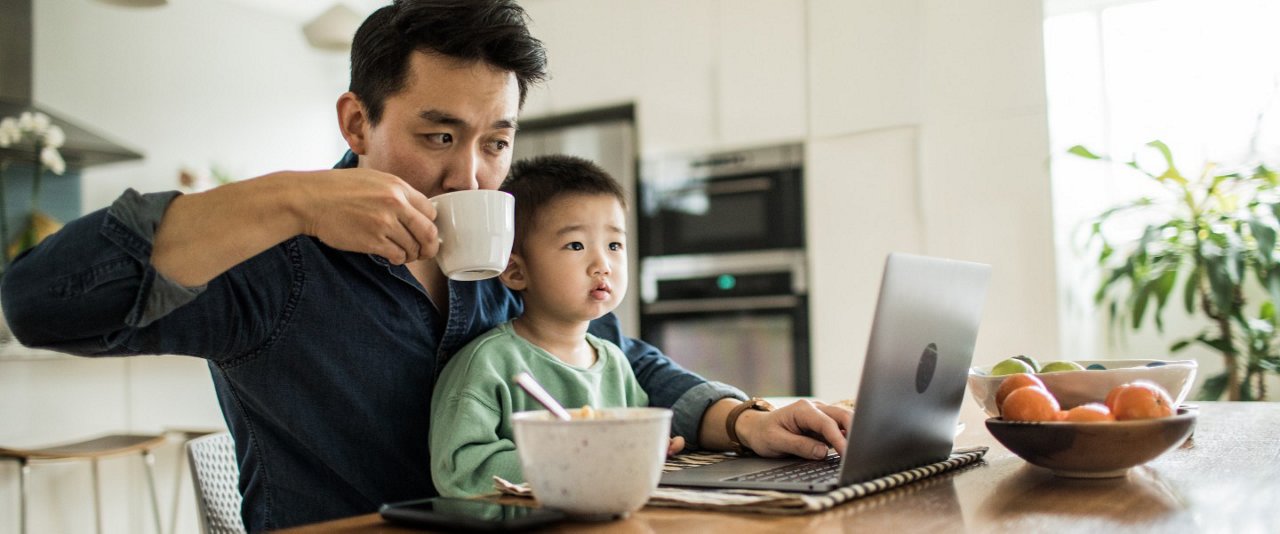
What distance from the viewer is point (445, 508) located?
721 mm

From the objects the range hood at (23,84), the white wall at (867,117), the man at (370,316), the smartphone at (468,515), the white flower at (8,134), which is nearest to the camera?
the smartphone at (468,515)

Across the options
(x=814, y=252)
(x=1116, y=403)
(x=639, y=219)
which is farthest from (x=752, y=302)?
(x=1116, y=403)

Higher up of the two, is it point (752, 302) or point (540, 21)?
point (540, 21)

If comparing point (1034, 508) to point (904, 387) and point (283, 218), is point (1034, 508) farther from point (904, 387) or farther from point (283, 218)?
point (283, 218)

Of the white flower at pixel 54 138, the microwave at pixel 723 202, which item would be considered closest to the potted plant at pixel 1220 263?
A: the microwave at pixel 723 202

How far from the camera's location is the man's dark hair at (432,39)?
1203 mm

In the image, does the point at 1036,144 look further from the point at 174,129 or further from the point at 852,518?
the point at 174,129

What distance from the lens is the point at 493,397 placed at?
106 cm

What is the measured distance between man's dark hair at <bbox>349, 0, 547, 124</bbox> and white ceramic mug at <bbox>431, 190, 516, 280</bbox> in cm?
32

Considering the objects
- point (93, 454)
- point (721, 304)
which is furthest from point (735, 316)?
point (93, 454)

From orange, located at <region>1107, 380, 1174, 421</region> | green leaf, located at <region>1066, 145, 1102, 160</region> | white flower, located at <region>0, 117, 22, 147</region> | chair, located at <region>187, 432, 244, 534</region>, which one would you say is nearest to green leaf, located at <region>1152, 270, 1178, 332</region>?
green leaf, located at <region>1066, 145, 1102, 160</region>

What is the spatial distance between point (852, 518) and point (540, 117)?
3.75 m

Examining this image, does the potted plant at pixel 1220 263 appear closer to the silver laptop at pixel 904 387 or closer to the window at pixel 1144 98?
the window at pixel 1144 98

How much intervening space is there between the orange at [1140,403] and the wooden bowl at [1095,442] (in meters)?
0.01
